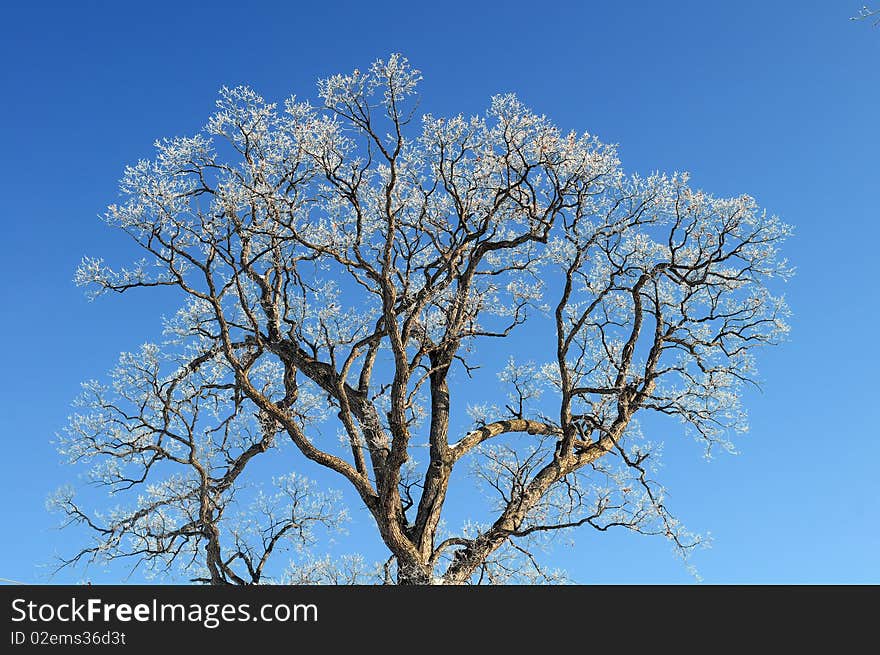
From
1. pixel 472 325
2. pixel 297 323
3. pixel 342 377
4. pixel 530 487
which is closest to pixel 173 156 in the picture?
pixel 297 323

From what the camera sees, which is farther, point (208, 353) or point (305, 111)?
point (208, 353)

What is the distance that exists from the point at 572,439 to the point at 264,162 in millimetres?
6392

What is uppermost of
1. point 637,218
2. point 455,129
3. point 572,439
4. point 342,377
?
point 455,129

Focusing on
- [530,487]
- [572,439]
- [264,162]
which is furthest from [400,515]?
[264,162]

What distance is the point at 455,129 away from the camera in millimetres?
12547

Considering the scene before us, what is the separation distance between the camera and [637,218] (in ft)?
44.3

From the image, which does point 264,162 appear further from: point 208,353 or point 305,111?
point 208,353

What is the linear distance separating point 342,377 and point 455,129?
4.19m
